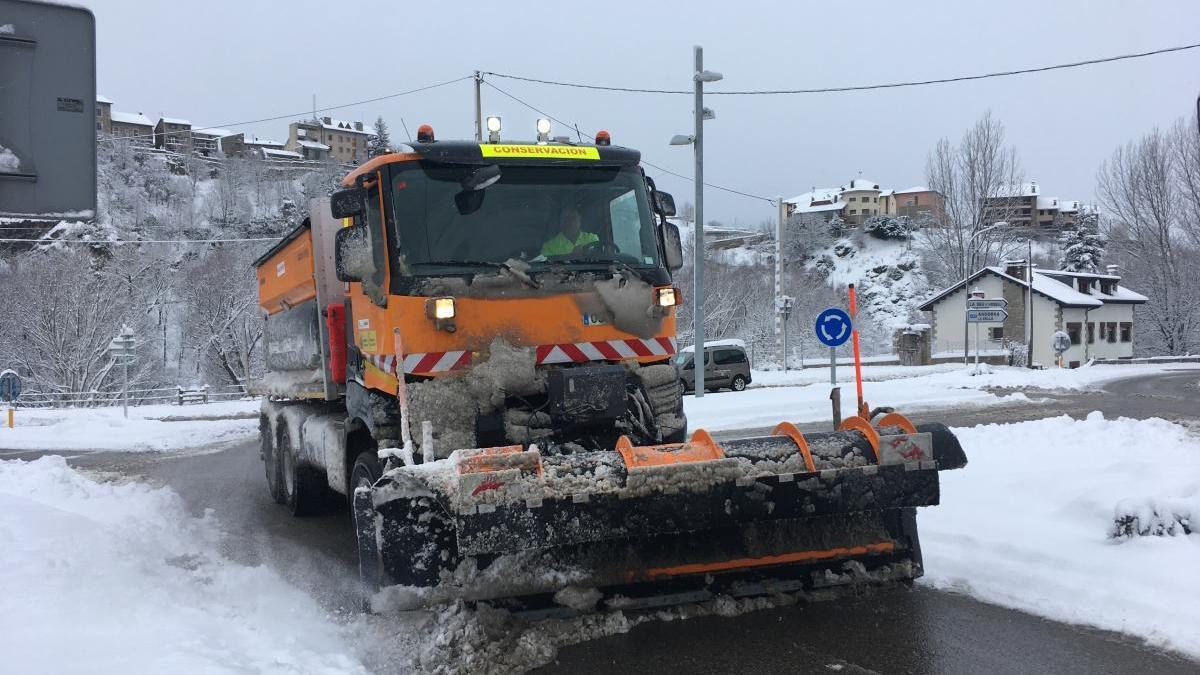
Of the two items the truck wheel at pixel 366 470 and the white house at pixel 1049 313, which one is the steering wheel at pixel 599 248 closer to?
the truck wheel at pixel 366 470

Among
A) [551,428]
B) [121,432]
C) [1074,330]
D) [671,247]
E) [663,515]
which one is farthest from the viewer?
[1074,330]

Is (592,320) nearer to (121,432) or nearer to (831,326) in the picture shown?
(831,326)

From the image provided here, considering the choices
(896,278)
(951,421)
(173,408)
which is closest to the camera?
(951,421)

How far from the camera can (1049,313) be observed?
5119cm

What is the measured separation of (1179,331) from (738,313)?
2735 cm

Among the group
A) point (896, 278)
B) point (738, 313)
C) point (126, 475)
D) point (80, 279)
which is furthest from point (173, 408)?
point (896, 278)

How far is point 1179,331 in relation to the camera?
5144 centimetres

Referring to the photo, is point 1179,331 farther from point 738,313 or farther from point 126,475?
point 126,475

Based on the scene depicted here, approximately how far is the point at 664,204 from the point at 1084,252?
7129 cm

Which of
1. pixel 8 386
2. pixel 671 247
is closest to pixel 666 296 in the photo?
pixel 671 247

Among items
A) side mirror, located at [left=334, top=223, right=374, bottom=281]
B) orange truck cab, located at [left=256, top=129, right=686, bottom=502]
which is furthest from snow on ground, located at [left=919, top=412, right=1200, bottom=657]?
side mirror, located at [left=334, top=223, right=374, bottom=281]

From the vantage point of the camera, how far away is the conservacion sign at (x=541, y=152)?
18.7ft

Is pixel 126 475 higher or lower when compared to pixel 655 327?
lower

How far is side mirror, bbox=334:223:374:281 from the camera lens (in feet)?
17.8
